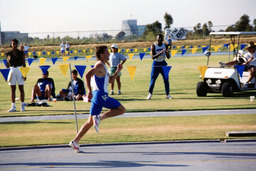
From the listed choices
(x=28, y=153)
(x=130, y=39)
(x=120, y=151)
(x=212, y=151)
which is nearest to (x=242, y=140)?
(x=212, y=151)

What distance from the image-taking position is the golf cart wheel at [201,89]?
1353 cm

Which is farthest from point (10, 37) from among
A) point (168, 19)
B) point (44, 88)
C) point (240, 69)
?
point (240, 69)

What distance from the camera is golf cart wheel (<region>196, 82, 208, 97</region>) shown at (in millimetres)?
13533

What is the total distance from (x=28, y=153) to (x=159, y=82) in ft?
39.4

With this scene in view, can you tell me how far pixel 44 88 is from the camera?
536 inches

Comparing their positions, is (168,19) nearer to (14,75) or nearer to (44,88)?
(44,88)

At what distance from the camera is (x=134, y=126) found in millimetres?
8977

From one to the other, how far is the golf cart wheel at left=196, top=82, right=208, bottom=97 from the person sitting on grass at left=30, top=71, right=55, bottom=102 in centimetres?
519

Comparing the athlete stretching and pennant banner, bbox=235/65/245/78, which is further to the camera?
pennant banner, bbox=235/65/245/78

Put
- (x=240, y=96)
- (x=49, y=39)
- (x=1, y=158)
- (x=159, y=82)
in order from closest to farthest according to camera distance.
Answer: (x=1, y=158) → (x=240, y=96) → (x=159, y=82) → (x=49, y=39)

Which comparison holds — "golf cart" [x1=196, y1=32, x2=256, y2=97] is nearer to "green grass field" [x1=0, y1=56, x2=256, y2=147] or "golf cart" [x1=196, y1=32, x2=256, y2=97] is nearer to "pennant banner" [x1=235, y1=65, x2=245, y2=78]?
"pennant banner" [x1=235, y1=65, x2=245, y2=78]

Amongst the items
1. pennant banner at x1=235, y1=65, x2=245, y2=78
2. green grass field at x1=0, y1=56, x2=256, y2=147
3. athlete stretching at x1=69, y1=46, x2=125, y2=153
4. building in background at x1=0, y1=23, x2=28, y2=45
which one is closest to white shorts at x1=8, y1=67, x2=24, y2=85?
green grass field at x1=0, y1=56, x2=256, y2=147

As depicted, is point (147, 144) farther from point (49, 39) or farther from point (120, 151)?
point (49, 39)

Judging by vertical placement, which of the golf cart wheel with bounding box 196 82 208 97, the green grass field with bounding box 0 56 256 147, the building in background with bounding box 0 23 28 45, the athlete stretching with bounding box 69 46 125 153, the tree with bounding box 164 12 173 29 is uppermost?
the tree with bounding box 164 12 173 29
